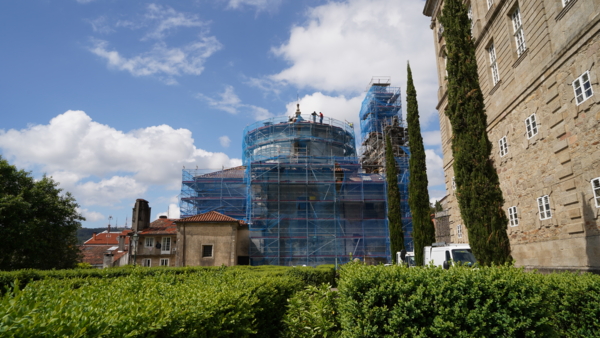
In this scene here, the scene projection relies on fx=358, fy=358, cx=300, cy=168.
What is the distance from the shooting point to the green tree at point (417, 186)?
64.2 feet

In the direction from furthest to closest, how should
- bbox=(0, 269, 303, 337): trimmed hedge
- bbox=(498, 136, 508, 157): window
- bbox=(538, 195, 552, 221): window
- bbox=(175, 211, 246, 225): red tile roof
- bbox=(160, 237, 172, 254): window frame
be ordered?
1. bbox=(160, 237, 172, 254): window frame
2. bbox=(175, 211, 246, 225): red tile roof
3. bbox=(498, 136, 508, 157): window
4. bbox=(538, 195, 552, 221): window
5. bbox=(0, 269, 303, 337): trimmed hedge

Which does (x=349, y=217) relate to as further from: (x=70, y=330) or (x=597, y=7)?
(x=70, y=330)

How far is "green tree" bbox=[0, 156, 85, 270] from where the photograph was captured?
23.0m

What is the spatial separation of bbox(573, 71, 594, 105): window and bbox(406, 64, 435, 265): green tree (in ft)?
34.7

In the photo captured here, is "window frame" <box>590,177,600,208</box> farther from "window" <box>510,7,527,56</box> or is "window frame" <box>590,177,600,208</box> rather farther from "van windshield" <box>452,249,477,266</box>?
"window" <box>510,7,527,56</box>

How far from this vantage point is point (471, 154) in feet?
36.1

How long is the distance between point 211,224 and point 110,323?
29.2m

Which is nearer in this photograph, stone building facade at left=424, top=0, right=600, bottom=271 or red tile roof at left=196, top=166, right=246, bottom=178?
stone building facade at left=424, top=0, right=600, bottom=271

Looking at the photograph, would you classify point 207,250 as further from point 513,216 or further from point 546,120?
point 546,120

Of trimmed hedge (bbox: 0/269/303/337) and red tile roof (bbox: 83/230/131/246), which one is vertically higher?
red tile roof (bbox: 83/230/131/246)

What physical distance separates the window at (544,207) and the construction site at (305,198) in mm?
17845

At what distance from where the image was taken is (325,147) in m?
37.9

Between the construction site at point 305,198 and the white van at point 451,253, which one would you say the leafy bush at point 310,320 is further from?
the construction site at point 305,198

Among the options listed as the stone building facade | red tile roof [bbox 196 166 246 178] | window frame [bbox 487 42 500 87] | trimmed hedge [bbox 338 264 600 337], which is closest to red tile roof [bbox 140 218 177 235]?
red tile roof [bbox 196 166 246 178]
